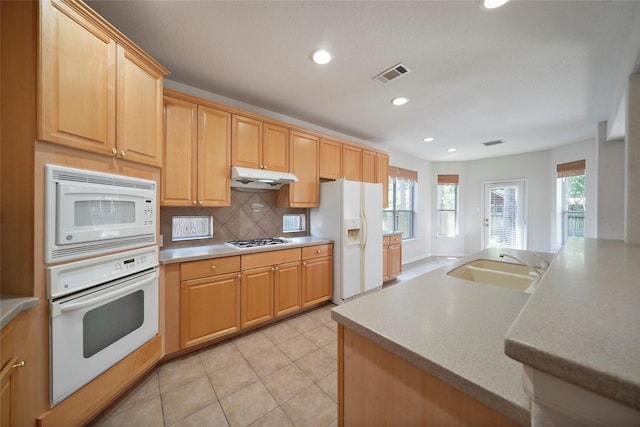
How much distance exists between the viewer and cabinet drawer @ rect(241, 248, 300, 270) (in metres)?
2.30

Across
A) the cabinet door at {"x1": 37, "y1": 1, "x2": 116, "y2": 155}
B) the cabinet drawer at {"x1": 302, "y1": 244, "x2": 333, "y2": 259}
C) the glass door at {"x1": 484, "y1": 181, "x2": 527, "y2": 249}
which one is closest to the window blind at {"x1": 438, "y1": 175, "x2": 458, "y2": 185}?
the glass door at {"x1": 484, "y1": 181, "x2": 527, "y2": 249}

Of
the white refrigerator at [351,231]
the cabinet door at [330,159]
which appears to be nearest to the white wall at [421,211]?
the white refrigerator at [351,231]

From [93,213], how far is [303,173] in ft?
6.78

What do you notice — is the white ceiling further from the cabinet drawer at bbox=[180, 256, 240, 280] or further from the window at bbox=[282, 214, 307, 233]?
the cabinet drawer at bbox=[180, 256, 240, 280]

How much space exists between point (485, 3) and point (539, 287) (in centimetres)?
167

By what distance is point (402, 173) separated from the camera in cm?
508

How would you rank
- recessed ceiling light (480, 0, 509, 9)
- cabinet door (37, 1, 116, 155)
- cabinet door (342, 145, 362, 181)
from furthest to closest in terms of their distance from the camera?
cabinet door (342, 145, 362, 181) < recessed ceiling light (480, 0, 509, 9) < cabinet door (37, 1, 116, 155)

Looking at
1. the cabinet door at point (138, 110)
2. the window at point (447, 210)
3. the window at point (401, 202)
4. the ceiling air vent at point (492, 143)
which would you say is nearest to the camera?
the cabinet door at point (138, 110)

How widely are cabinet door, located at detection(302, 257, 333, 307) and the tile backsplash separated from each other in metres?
0.64

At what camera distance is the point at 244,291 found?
228cm

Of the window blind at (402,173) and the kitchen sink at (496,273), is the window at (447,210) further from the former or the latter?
the kitchen sink at (496,273)

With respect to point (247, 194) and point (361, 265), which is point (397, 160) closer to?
point (361, 265)

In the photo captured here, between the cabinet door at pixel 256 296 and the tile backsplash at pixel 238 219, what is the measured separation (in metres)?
0.61

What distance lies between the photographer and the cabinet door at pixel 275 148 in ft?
8.68
